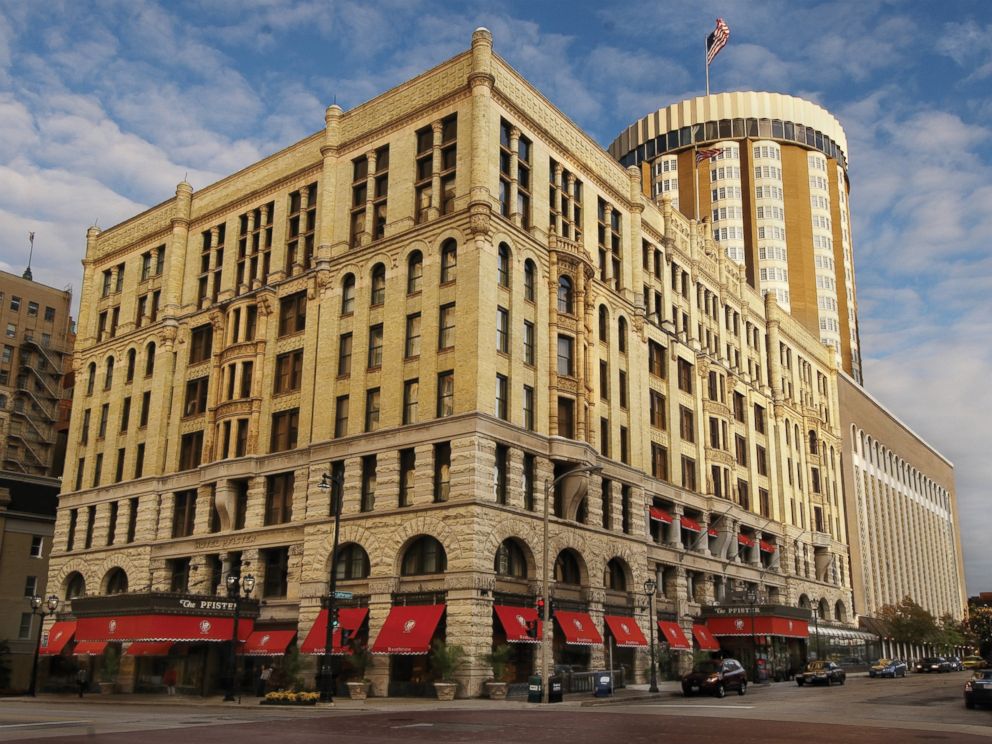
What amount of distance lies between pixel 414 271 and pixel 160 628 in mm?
21991

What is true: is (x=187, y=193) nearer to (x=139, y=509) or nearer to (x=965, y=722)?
(x=139, y=509)

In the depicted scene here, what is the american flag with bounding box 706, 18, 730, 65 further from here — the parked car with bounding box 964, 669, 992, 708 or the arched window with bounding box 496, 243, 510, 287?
the parked car with bounding box 964, 669, 992, 708

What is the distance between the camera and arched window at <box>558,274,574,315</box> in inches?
2120

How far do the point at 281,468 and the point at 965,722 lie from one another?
119ft

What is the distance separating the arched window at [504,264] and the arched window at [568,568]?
14552 mm

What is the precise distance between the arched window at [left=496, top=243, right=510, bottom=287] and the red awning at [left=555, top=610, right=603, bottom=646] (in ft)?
55.2

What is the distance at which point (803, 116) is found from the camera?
5551 inches

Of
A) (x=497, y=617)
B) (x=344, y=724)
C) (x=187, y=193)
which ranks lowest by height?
(x=344, y=724)

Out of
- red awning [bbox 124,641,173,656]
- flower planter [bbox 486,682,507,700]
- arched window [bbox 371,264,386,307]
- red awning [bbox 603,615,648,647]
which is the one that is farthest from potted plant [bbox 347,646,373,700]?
arched window [bbox 371,264,386,307]

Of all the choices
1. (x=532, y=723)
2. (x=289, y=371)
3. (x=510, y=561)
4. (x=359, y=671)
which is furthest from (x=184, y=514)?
(x=532, y=723)

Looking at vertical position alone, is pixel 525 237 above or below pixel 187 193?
below

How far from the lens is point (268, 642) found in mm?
49719

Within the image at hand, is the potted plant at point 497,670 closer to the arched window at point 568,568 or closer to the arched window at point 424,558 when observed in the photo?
the arched window at point 424,558

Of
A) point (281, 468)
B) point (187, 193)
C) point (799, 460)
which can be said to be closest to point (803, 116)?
point (799, 460)
